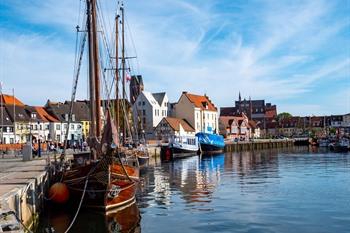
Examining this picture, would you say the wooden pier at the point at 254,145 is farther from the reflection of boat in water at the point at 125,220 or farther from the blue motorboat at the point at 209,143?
the reflection of boat in water at the point at 125,220

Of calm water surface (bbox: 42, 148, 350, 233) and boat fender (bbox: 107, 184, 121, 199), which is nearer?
calm water surface (bbox: 42, 148, 350, 233)

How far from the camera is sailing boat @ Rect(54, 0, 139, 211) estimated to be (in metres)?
25.6

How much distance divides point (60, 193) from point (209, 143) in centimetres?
7494

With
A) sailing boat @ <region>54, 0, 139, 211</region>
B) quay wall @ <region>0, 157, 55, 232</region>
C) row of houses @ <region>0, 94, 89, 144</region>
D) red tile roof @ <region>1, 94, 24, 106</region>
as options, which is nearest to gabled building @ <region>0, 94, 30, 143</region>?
row of houses @ <region>0, 94, 89, 144</region>

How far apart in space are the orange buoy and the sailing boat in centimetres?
28

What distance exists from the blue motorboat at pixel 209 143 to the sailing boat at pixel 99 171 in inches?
2784

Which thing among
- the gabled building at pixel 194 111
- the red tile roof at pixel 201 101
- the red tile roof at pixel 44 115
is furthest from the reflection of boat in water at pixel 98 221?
the red tile roof at pixel 201 101

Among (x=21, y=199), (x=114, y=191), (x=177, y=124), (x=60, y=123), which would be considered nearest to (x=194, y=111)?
(x=177, y=124)

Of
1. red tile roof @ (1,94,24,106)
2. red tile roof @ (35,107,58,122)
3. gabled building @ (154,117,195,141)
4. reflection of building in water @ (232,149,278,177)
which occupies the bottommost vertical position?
reflection of building in water @ (232,149,278,177)

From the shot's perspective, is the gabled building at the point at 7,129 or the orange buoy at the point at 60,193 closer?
the orange buoy at the point at 60,193

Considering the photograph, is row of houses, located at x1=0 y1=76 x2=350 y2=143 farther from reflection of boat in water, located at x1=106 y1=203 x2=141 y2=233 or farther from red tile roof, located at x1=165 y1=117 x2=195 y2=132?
reflection of boat in water, located at x1=106 y1=203 x2=141 y2=233

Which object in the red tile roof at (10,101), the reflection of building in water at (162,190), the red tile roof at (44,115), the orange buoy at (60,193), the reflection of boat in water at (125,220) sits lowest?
the reflection of boat in water at (125,220)

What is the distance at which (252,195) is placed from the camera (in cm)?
3156

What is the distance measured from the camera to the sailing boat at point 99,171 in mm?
25578
